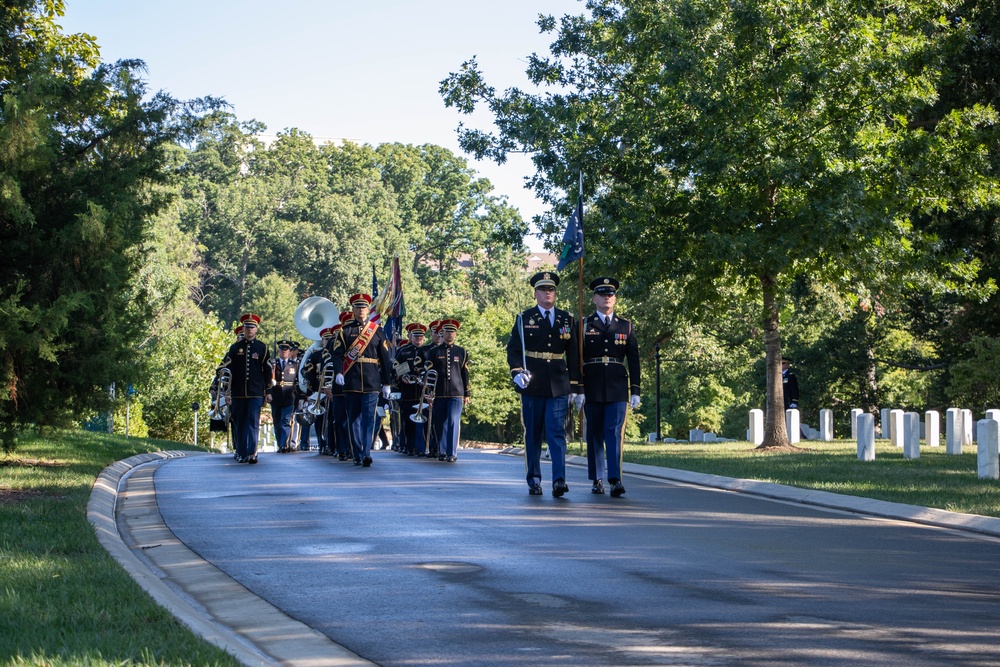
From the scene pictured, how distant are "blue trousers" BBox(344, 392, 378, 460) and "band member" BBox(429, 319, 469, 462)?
1685 mm

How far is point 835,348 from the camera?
38781mm

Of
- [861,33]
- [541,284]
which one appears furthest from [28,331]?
[861,33]

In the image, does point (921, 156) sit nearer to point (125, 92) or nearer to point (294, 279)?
point (125, 92)

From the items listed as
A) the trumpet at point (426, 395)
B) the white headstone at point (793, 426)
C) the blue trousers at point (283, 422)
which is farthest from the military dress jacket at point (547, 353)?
the white headstone at point (793, 426)

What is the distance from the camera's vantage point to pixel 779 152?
23.4 m

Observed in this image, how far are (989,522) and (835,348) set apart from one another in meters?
27.8

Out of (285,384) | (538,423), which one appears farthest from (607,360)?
(285,384)

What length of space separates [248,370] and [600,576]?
12921mm

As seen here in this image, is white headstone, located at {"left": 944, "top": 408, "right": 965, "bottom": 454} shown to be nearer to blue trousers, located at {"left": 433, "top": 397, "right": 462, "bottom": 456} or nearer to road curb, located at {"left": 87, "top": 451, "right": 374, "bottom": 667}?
blue trousers, located at {"left": 433, "top": 397, "right": 462, "bottom": 456}

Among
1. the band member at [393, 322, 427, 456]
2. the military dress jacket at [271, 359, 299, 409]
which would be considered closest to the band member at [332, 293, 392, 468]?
the band member at [393, 322, 427, 456]

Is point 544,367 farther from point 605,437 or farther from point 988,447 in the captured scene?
point 988,447

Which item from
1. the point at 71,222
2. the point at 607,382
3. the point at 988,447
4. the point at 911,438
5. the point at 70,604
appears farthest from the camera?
the point at 911,438

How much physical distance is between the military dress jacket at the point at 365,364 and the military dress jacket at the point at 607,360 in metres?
6.06

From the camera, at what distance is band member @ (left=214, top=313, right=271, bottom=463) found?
20.5 m
